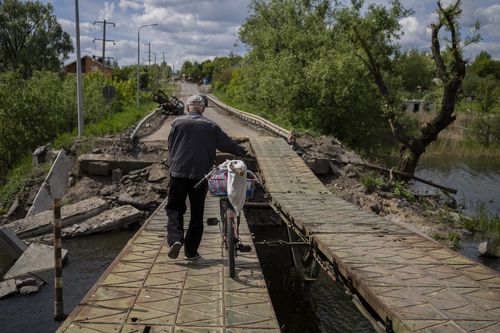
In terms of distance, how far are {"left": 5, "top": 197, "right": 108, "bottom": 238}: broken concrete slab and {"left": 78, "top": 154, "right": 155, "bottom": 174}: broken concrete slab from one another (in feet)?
7.32

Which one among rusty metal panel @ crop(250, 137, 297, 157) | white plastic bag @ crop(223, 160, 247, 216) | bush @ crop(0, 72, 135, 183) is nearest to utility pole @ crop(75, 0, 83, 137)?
bush @ crop(0, 72, 135, 183)

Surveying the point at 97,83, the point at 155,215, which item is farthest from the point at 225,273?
the point at 97,83

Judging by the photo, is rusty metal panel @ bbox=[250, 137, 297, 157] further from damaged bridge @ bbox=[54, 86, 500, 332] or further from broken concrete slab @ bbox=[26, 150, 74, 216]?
damaged bridge @ bbox=[54, 86, 500, 332]

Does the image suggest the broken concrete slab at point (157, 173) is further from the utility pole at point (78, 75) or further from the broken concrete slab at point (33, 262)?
the broken concrete slab at point (33, 262)

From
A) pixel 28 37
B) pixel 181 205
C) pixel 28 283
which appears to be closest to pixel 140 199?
pixel 28 283

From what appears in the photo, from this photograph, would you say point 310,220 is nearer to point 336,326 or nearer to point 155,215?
point 336,326

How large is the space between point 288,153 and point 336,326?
28.1ft

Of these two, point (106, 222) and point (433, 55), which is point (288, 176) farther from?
Result: point (433, 55)

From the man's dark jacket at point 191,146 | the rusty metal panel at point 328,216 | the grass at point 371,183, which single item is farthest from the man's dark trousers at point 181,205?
the grass at point 371,183

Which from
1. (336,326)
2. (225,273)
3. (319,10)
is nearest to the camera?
(225,273)

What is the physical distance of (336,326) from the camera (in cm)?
771

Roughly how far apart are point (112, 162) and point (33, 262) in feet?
21.3

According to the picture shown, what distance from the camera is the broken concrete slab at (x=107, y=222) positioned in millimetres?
12008

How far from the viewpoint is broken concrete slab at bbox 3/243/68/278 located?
354 inches
